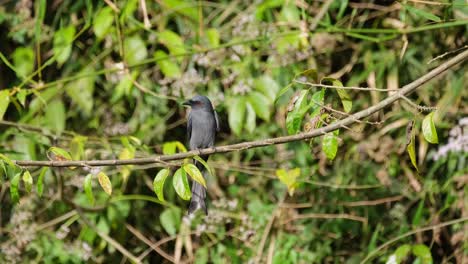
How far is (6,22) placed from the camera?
495 centimetres

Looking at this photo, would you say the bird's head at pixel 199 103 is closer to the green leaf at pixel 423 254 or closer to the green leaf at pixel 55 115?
the green leaf at pixel 55 115

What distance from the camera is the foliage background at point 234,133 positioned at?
14.2ft

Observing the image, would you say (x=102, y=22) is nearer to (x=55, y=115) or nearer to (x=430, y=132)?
(x=55, y=115)

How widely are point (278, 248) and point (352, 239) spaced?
1.89ft

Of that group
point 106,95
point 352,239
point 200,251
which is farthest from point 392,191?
point 106,95

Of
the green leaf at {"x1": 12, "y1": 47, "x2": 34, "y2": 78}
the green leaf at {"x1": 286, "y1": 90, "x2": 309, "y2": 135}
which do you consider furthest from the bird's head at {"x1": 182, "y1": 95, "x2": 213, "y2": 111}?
the green leaf at {"x1": 286, "y1": 90, "x2": 309, "y2": 135}

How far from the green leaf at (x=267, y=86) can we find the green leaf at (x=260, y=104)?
0.21ft

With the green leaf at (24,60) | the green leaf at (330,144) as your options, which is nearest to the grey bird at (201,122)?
the green leaf at (24,60)

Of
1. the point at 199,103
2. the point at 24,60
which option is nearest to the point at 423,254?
the point at 199,103

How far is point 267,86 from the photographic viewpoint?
13.7 feet

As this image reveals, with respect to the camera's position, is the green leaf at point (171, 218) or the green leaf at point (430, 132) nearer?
the green leaf at point (430, 132)

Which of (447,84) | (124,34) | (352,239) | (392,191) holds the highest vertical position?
(124,34)

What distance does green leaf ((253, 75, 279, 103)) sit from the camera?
13.6 feet

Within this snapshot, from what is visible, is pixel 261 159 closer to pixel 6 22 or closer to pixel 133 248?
pixel 133 248
